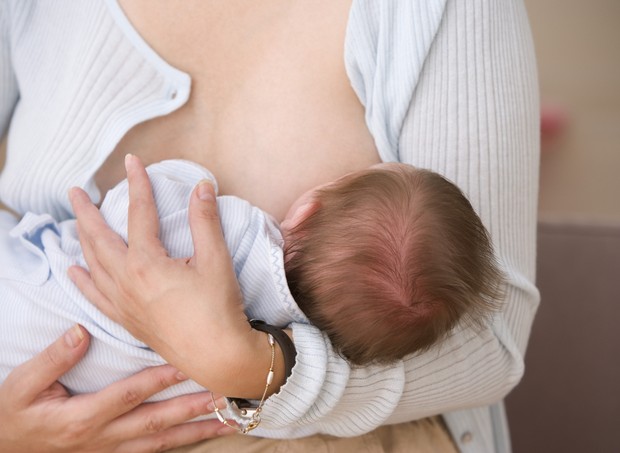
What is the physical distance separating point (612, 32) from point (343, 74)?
2302 mm

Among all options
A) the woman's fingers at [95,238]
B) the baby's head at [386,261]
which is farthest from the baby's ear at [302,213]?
the woman's fingers at [95,238]

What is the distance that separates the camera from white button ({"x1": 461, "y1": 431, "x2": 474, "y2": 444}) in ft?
4.20

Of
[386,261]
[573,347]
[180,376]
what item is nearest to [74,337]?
[180,376]

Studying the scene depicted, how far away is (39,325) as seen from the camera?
3.51ft

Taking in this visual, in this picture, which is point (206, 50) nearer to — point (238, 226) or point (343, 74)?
point (343, 74)

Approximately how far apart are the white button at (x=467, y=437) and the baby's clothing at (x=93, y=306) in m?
0.46

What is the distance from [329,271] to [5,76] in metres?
0.73

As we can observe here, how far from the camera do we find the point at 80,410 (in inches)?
41.0

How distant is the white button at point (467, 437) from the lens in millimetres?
1279

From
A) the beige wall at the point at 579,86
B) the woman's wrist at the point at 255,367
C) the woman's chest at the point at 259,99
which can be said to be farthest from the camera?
the beige wall at the point at 579,86

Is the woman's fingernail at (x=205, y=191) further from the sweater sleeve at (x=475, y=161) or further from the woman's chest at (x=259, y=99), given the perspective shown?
the sweater sleeve at (x=475, y=161)

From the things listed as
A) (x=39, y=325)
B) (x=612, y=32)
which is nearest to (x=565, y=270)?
(x=39, y=325)

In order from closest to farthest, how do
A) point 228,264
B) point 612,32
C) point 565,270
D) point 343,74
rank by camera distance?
point 228,264 < point 343,74 < point 565,270 < point 612,32

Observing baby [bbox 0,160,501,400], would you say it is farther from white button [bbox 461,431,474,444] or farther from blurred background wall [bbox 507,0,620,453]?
blurred background wall [bbox 507,0,620,453]
